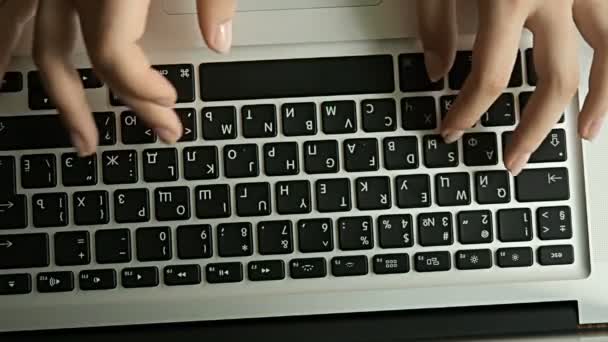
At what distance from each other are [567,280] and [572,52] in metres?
0.14

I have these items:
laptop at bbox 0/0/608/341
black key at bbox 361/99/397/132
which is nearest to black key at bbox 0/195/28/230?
laptop at bbox 0/0/608/341

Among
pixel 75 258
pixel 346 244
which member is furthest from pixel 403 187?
pixel 75 258

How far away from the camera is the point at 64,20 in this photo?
1.65ft

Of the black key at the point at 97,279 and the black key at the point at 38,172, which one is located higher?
the black key at the point at 38,172

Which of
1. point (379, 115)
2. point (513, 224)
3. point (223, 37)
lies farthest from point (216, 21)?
point (513, 224)

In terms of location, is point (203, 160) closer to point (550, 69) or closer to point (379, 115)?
point (379, 115)

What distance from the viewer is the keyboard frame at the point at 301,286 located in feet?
1.76

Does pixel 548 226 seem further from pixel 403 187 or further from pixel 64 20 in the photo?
pixel 64 20

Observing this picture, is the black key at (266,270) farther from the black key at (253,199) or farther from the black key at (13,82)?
the black key at (13,82)

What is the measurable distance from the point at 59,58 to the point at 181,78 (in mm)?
74

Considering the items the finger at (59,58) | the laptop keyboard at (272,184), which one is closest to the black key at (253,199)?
the laptop keyboard at (272,184)

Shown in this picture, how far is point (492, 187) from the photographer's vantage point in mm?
540

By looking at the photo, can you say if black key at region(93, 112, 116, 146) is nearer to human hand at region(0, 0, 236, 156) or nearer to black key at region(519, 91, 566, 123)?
human hand at region(0, 0, 236, 156)

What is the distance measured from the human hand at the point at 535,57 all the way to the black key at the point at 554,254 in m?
0.06
